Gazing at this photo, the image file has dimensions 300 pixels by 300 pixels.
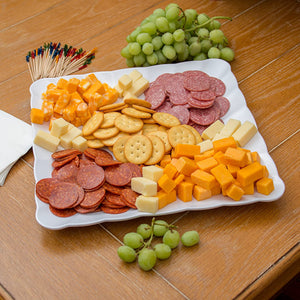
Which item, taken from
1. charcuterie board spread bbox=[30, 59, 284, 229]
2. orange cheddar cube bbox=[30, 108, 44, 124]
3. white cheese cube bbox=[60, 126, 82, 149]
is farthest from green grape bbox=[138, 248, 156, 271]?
orange cheddar cube bbox=[30, 108, 44, 124]

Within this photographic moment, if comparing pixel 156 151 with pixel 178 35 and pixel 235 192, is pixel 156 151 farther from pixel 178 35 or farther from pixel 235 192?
pixel 178 35

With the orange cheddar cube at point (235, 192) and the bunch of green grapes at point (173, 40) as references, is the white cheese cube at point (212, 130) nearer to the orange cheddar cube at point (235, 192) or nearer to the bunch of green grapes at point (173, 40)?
the orange cheddar cube at point (235, 192)

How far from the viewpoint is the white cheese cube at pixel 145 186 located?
3.66 feet

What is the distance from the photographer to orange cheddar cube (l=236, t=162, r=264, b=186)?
1134 mm

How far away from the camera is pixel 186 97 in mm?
1438

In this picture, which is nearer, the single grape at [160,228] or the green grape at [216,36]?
the single grape at [160,228]

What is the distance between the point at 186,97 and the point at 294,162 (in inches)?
16.1

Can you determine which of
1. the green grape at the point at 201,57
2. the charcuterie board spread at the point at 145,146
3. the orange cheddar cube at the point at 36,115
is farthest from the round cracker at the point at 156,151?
the green grape at the point at 201,57

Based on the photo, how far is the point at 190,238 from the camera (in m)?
1.06

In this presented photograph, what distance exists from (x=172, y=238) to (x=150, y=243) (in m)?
0.06

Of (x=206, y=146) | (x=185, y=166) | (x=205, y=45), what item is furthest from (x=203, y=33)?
(x=185, y=166)

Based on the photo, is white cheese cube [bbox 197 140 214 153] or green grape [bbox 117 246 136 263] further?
white cheese cube [bbox 197 140 214 153]

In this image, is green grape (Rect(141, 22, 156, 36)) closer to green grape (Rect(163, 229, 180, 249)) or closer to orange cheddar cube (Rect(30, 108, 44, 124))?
orange cheddar cube (Rect(30, 108, 44, 124))

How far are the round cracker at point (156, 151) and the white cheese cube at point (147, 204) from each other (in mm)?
161
